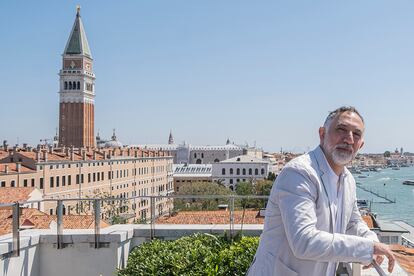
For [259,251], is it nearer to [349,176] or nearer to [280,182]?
[280,182]

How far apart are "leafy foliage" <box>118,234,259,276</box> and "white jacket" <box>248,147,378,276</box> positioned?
2.05m

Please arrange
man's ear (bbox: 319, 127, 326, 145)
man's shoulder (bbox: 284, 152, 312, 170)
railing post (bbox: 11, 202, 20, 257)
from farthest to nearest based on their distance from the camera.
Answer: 1. railing post (bbox: 11, 202, 20, 257)
2. man's ear (bbox: 319, 127, 326, 145)
3. man's shoulder (bbox: 284, 152, 312, 170)

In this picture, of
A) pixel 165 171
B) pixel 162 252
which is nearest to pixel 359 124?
pixel 162 252

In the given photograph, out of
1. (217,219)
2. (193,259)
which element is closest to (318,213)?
(193,259)

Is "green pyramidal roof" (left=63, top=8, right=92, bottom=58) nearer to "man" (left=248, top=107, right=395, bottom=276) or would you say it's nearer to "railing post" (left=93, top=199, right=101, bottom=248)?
"railing post" (left=93, top=199, right=101, bottom=248)

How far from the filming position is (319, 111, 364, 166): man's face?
2.06 meters

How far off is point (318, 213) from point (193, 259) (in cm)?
246

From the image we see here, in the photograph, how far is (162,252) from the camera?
176 inches

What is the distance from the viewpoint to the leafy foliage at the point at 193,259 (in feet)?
13.7

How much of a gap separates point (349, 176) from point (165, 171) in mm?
82186

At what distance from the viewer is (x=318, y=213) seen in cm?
199

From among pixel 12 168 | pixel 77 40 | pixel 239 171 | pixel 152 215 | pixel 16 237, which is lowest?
pixel 239 171

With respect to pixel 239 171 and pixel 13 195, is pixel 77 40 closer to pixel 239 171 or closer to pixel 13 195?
pixel 239 171

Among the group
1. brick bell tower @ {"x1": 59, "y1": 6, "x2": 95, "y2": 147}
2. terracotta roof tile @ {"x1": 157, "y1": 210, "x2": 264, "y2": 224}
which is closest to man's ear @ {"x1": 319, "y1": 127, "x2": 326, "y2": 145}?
terracotta roof tile @ {"x1": 157, "y1": 210, "x2": 264, "y2": 224}
